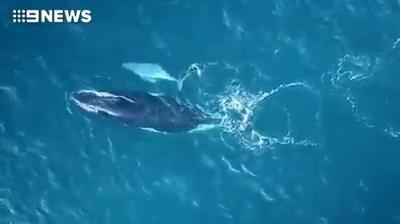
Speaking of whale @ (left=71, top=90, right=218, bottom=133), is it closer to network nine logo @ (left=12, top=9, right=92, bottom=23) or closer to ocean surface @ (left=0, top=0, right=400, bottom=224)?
ocean surface @ (left=0, top=0, right=400, bottom=224)

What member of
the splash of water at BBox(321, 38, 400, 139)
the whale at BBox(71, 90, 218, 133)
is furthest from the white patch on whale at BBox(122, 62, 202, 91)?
the splash of water at BBox(321, 38, 400, 139)

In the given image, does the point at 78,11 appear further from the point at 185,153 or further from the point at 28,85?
the point at 185,153

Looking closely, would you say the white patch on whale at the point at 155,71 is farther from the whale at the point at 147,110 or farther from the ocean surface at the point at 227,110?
the whale at the point at 147,110

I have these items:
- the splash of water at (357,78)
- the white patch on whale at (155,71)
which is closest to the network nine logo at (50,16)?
the white patch on whale at (155,71)

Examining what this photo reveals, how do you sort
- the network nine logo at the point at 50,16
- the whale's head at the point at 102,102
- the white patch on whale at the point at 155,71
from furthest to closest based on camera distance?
the whale's head at the point at 102,102, the white patch on whale at the point at 155,71, the network nine logo at the point at 50,16

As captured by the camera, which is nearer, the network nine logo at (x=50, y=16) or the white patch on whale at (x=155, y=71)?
the network nine logo at (x=50, y=16)
